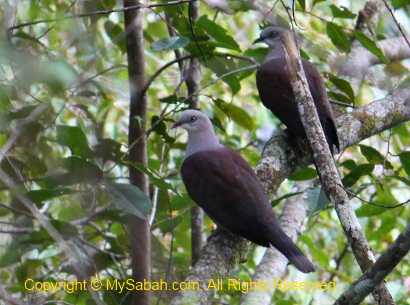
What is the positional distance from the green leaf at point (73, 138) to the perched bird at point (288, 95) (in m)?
1.56

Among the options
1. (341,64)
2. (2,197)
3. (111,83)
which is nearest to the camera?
(2,197)

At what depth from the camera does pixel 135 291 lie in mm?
3268

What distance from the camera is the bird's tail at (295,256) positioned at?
3.18 metres

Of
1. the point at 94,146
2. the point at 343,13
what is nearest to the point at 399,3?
the point at 343,13

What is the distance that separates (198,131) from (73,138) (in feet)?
4.73

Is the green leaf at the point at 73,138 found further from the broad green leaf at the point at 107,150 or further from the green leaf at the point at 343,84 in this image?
the green leaf at the point at 343,84

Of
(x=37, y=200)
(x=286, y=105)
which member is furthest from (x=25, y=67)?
(x=286, y=105)

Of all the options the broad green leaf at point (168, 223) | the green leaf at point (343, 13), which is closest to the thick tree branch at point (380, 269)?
the broad green leaf at point (168, 223)

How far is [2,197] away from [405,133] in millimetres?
3166

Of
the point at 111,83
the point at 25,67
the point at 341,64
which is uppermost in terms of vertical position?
the point at 341,64

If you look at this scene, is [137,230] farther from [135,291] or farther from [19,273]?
[19,273]

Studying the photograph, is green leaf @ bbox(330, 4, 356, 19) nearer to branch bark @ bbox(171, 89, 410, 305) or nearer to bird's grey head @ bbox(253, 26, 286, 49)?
branch bark @ bbox(171, 89, 410, 305)

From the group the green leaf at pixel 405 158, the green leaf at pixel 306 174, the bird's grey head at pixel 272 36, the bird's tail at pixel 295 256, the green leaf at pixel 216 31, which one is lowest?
the bird's tail at pixel 295 256

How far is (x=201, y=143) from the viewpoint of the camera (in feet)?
13.6
